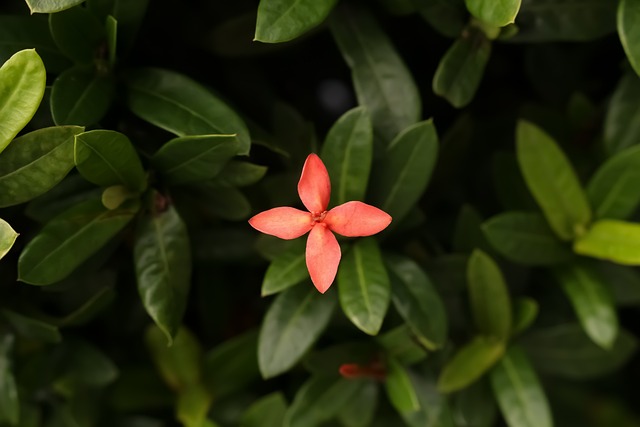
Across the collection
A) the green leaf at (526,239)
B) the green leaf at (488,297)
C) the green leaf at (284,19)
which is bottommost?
the green leaf at (488,297)

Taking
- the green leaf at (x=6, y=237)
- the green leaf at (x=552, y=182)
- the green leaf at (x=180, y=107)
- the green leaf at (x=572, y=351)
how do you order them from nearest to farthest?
1. the green leaf at (x=6, y=237)
2. the green leaf at (x=180, y=107)
3. the green leaf at (x=552, y=182)
4. the green leaf at (x=572, y=351)

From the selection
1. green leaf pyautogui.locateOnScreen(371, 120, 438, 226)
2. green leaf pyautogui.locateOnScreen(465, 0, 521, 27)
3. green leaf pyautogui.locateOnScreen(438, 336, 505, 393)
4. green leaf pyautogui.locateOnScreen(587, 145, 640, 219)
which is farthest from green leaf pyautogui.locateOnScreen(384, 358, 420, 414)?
green leaf pyautogui.locateOnScreen(465, 0, 521, 27)

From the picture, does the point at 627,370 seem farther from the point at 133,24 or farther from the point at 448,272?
the point at 133,24

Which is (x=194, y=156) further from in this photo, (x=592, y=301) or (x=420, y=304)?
(x=592, y=301)

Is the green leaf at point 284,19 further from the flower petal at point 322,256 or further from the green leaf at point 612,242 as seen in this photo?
the green leaf at point 612,242

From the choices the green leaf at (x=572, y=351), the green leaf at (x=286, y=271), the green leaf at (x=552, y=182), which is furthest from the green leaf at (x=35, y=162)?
the green leaf at (x=572, y=351)

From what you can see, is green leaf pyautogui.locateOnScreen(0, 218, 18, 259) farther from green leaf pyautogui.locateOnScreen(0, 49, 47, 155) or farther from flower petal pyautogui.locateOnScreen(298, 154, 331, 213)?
flower petal pyautogui.locateOnScreen(298, 154, 331, 213)

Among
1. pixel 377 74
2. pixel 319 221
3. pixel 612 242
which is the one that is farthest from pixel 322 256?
pixel 612 242

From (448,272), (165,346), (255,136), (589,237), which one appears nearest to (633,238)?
(589,237)
